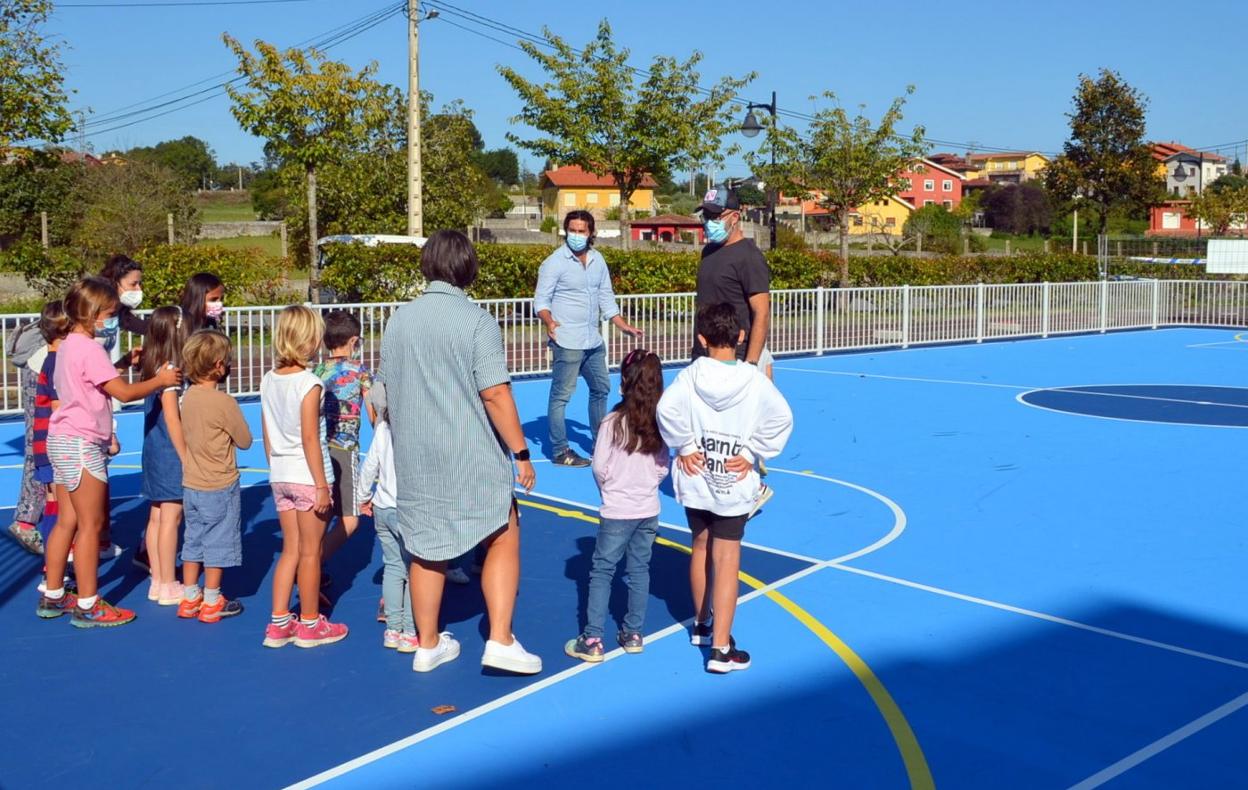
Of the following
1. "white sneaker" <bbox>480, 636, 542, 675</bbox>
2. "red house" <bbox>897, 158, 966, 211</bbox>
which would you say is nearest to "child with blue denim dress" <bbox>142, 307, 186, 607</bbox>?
"white sneaker" <bbox>480, 636, 542, 675</bbox>

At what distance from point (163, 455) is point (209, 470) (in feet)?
1.80

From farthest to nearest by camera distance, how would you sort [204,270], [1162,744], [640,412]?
[204,270], [640,412], [1162,744]

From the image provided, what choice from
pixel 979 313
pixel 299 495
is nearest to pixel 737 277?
pixel 299 495

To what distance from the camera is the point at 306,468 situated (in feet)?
18.4

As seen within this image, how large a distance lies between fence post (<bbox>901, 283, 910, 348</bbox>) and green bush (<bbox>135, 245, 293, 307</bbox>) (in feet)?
34.6

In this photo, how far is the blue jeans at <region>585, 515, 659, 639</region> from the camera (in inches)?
214

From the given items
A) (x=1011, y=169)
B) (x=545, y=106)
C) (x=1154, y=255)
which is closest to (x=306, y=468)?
(x=545, y=106)

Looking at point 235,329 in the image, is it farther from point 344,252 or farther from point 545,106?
point 545,106

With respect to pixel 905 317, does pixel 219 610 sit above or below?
below

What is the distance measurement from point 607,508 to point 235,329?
1264 cm

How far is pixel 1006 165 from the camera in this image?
15488cm

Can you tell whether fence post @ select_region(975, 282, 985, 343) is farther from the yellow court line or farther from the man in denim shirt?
the yellow court line

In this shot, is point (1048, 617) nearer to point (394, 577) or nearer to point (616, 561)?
point (616, 561)

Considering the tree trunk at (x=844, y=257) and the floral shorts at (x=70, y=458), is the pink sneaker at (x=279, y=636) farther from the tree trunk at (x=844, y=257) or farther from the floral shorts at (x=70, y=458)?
the tree trunk at (x=844, y=257)
